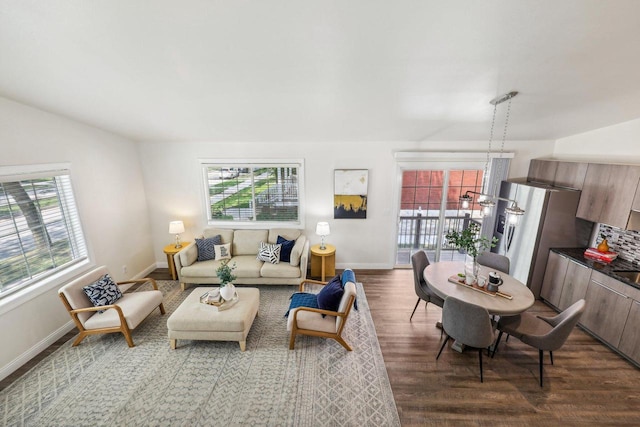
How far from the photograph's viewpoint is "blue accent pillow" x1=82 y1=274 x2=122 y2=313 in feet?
11.0

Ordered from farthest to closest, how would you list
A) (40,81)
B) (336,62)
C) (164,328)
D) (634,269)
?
1. (164,328)
2. (634,269)
3. (40,81)
4. (336,62)

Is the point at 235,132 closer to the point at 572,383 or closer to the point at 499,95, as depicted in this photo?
the point at 499,95

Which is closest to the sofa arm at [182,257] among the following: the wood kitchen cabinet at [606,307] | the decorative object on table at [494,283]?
the decorative object on table at [494,283]

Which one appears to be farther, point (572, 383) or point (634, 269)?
point (634, 269)

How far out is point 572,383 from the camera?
2.81 m

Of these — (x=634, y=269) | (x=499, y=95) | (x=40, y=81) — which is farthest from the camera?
(x=634, y=269)

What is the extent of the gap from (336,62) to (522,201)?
388cm

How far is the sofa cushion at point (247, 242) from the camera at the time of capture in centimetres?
499

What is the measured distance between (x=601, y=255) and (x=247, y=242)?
18.1 feet

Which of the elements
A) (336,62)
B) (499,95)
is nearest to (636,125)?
(499,95)

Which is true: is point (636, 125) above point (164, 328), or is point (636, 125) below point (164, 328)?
above

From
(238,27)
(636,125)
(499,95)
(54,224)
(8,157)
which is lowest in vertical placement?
(54,224)

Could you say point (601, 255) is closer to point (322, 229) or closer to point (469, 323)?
point (469, 323)

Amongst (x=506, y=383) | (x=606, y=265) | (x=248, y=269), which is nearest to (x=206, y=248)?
(x=248, y=269)
